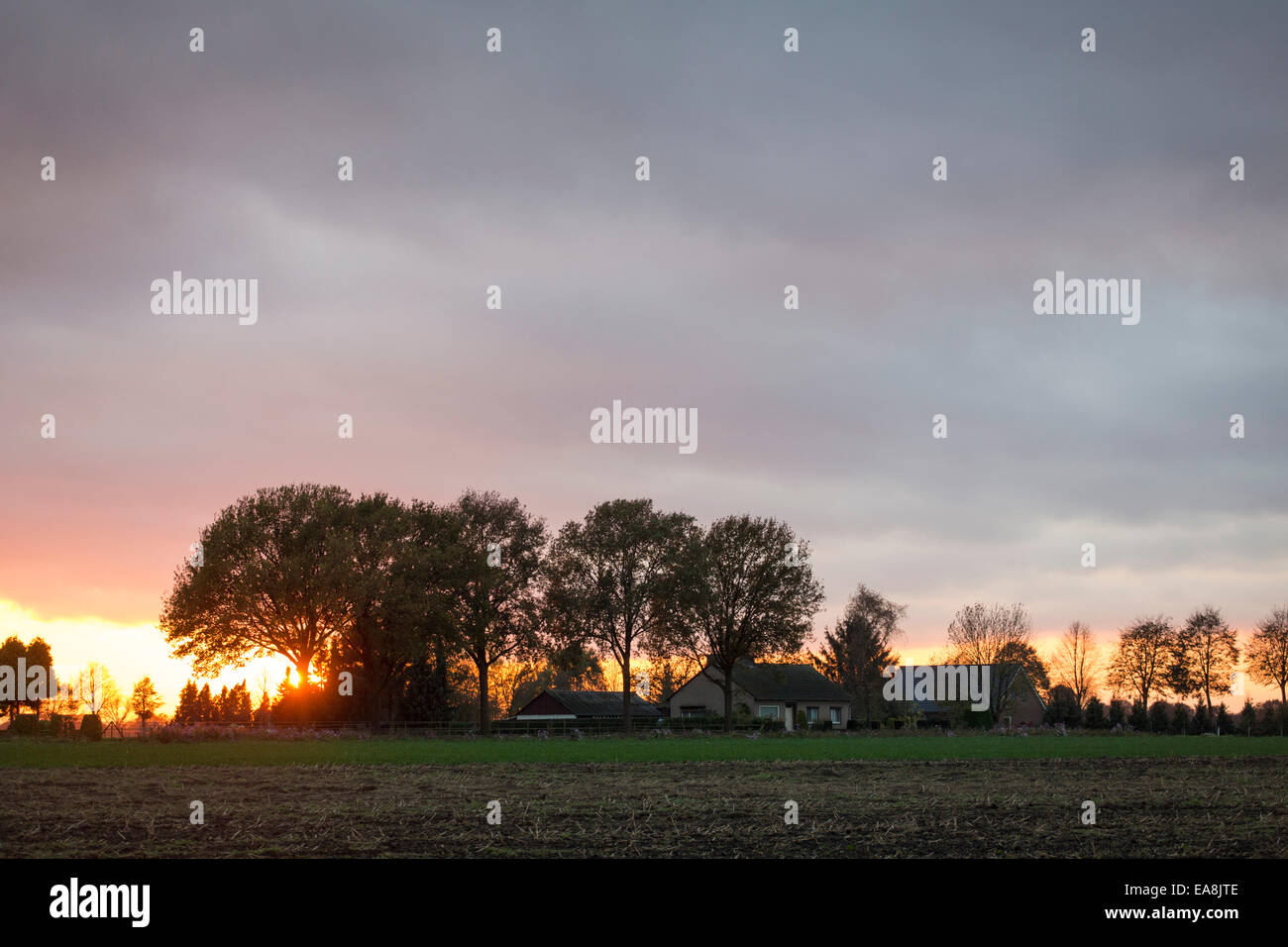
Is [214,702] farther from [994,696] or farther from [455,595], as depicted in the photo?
[994,696]

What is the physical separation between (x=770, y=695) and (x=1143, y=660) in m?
42.8

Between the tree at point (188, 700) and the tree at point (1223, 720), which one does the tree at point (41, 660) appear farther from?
the tree at point (1223, 720)

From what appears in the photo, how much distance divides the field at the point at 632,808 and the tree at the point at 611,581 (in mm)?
43817

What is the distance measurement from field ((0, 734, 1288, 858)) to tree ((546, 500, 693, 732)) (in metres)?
43.8

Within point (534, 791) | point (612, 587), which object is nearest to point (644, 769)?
point (534, 791)

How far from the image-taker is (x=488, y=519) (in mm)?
79750

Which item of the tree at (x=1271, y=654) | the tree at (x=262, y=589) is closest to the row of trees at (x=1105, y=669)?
the tree at (x=1271, y=654)

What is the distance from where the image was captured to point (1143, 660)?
11231 cm

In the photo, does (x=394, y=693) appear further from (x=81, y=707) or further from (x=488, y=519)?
(x=81, y=707)

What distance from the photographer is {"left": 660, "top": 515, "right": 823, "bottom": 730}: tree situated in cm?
7919

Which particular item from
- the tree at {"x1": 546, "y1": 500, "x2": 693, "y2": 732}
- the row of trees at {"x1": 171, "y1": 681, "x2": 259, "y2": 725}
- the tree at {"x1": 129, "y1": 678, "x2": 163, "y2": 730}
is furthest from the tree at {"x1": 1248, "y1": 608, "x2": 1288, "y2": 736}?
the tree at {"x1": 129, "y1": 678, "x2": 163, "y2": 730}

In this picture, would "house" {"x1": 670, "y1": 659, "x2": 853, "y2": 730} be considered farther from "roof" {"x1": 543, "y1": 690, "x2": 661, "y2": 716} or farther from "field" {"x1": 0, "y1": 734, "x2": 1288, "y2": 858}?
"field" {"x1": 0, "y1": 734, "x2": 1288, "y2": 858}

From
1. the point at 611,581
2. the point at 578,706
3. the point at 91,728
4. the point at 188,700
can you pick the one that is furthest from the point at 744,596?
the point at 188,700
